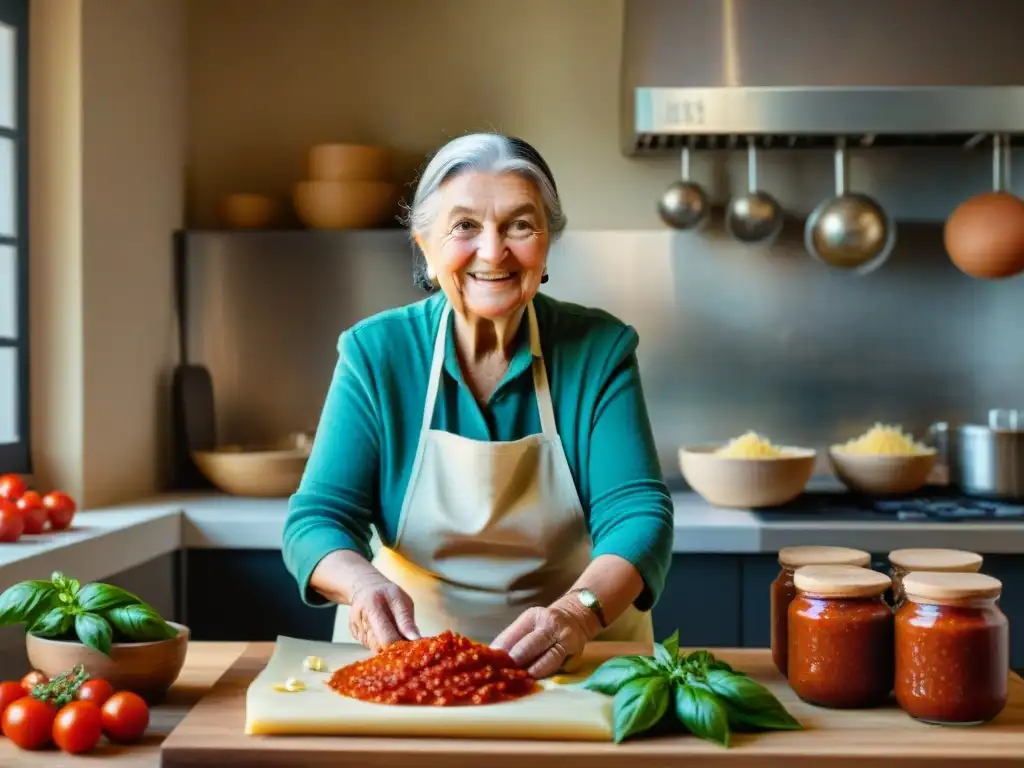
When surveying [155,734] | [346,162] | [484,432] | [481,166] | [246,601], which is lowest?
[246,601]

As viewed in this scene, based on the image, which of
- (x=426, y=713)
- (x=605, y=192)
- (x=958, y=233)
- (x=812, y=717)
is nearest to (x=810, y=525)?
(x=958, y=233)

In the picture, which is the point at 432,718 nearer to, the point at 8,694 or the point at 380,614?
the point at 380,614

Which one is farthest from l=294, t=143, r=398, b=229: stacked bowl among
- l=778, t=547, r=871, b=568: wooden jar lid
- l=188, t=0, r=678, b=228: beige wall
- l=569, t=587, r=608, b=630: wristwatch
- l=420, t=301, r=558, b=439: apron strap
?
l=778, t=547, r=871, b=568: wooden jar lid

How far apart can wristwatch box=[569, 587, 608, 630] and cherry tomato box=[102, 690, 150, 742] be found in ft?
1.69

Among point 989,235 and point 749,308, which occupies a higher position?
point 989,235

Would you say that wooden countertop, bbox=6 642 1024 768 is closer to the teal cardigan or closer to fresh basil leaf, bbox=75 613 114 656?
fresh basil leaf, bbox=75 613 114 656

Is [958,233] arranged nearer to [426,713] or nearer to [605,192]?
[605,192]

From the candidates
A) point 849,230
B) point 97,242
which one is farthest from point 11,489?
point 849,230

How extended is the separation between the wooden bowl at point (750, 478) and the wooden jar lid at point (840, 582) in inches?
55.6

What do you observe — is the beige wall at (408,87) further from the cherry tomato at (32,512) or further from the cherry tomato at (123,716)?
the cherry tomato at (123,716)

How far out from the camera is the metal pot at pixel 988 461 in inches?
108

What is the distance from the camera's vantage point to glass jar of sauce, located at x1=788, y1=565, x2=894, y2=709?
1270 millimetres

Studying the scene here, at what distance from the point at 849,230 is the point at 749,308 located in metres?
0.40

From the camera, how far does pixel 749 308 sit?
3.31m
